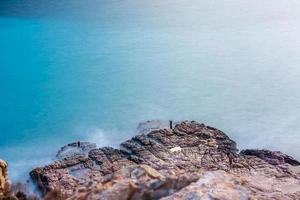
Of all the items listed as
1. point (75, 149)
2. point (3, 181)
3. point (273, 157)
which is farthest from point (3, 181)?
point (273, 157)

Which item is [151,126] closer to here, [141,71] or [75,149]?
[75,149]

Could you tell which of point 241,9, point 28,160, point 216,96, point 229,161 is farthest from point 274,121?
point 241,9

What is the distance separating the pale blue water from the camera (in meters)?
27.0

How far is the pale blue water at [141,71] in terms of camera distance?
27.0m

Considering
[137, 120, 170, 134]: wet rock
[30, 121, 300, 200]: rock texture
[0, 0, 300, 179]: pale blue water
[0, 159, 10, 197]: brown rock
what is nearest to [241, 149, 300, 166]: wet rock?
[30, 121, 300, 200]: rock texture

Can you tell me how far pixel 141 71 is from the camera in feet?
115

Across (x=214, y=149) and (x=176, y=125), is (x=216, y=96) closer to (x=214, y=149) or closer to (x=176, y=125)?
(x=176, y=125)

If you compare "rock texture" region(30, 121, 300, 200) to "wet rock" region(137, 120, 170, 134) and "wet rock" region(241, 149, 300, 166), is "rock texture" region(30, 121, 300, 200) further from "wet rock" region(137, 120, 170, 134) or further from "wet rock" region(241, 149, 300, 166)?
"wet rock" region(137, 120, 170, 134)

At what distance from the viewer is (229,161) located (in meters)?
22.0

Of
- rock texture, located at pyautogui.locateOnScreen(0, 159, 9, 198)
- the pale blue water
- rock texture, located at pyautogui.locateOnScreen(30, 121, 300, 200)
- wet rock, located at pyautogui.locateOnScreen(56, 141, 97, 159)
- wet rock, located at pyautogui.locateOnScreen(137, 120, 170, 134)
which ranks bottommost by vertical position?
rock texture, located at pyautogui.locateOnScreen(0, 159, 9, 198)

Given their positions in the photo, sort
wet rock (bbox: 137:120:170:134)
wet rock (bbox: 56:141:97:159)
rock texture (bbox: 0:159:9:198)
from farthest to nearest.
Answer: wet rock (bbox: 137:120:170:134) → wet rock (bbox: 56:141:97:159) → rock texture (bbox: 0:159:9:198)

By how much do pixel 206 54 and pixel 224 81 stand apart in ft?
17.2

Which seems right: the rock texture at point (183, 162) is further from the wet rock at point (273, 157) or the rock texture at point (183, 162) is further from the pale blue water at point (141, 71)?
the pale blue water at point (141, 71)

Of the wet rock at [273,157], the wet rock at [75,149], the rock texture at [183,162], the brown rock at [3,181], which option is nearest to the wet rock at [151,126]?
the rock texture at [183,162]
